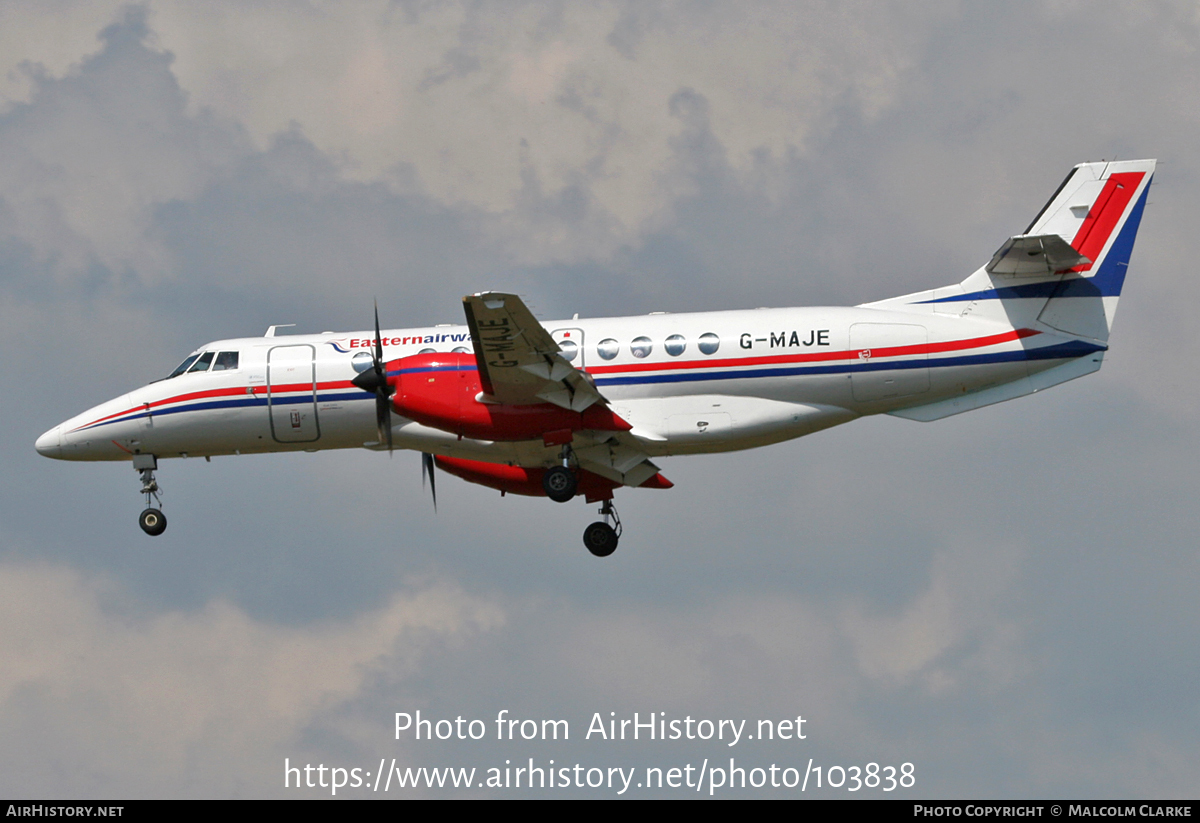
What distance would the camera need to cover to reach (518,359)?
3027 centimetres

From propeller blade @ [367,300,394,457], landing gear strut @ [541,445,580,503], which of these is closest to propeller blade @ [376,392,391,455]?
propeller blade @ [367,300,394,457]

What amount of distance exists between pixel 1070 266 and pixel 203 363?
62.2 feet

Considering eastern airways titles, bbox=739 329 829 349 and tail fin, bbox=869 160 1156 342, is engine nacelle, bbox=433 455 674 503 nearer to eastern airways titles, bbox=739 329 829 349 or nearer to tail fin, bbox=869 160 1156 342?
eastern airways titles, bbox=739 329 829 349

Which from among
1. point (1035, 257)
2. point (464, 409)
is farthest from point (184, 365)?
point (1035, 257)

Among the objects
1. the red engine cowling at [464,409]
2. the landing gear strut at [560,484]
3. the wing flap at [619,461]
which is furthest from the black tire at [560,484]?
the wing flap at [619,461]

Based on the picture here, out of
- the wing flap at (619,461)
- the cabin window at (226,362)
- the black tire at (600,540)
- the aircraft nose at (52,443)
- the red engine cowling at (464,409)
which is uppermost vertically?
the cabin window at (226,362)

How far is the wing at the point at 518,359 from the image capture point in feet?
95.9

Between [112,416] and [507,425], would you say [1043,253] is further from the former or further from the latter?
[112,416]

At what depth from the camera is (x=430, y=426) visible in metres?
31.5

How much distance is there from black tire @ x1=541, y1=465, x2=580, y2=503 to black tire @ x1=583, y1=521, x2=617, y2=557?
3083 millimetres

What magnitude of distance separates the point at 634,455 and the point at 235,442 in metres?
9.01

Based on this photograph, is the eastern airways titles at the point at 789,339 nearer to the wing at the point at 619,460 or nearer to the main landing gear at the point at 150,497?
the wing at the point at 619,460

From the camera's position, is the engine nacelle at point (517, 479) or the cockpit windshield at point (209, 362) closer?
the cockpit windshield at point (209, 362)

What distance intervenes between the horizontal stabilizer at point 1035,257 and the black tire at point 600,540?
10.1m
